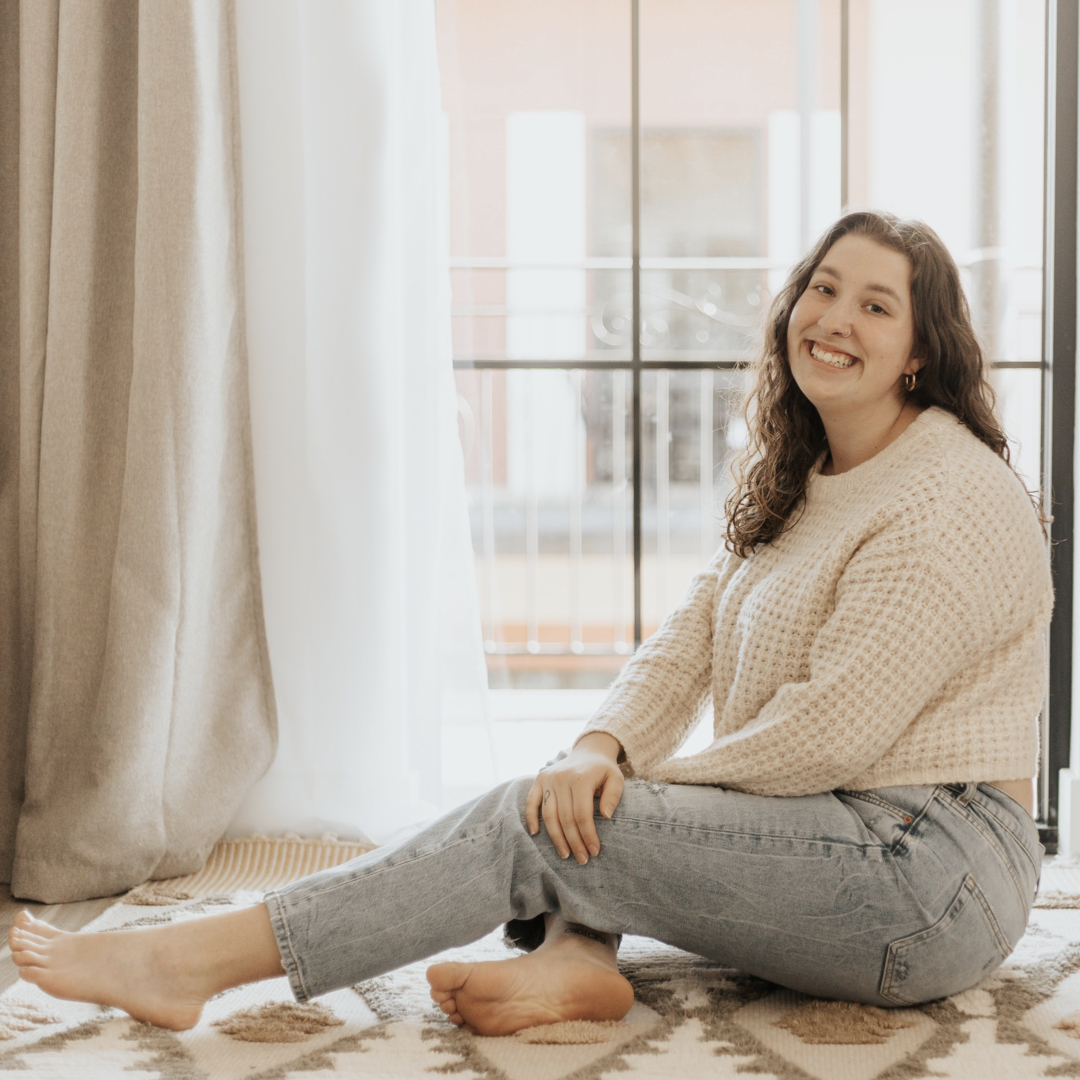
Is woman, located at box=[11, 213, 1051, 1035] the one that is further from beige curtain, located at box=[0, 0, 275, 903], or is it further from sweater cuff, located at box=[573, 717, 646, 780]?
beige curtain, located at box=[0, 0, 275, 903]

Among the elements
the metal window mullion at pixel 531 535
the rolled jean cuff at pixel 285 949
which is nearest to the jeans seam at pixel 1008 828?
the rolled jean cuff at pixel 285 949

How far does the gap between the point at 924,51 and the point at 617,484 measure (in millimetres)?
1057

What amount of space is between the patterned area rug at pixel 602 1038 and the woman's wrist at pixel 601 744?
0.93 feet

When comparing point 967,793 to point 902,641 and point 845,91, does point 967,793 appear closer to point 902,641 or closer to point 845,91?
point 902,641

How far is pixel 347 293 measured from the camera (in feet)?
6.08

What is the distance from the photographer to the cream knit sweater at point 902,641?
3.87ft

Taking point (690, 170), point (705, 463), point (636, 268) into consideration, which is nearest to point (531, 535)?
point (705, 463)

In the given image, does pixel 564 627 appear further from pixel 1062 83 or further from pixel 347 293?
pixel 1062 83

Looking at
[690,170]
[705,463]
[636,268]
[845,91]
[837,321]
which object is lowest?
[705,463]

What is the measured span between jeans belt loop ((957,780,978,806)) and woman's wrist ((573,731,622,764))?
40cm

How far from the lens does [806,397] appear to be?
149cm

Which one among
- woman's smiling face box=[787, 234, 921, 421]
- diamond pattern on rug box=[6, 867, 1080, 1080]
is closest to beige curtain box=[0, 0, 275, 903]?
diamond pattern on rug box=[6, 867, 1080, 1080]

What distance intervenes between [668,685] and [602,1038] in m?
0.46

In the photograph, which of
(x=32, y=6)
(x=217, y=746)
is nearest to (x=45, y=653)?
(x=217, y=746)
